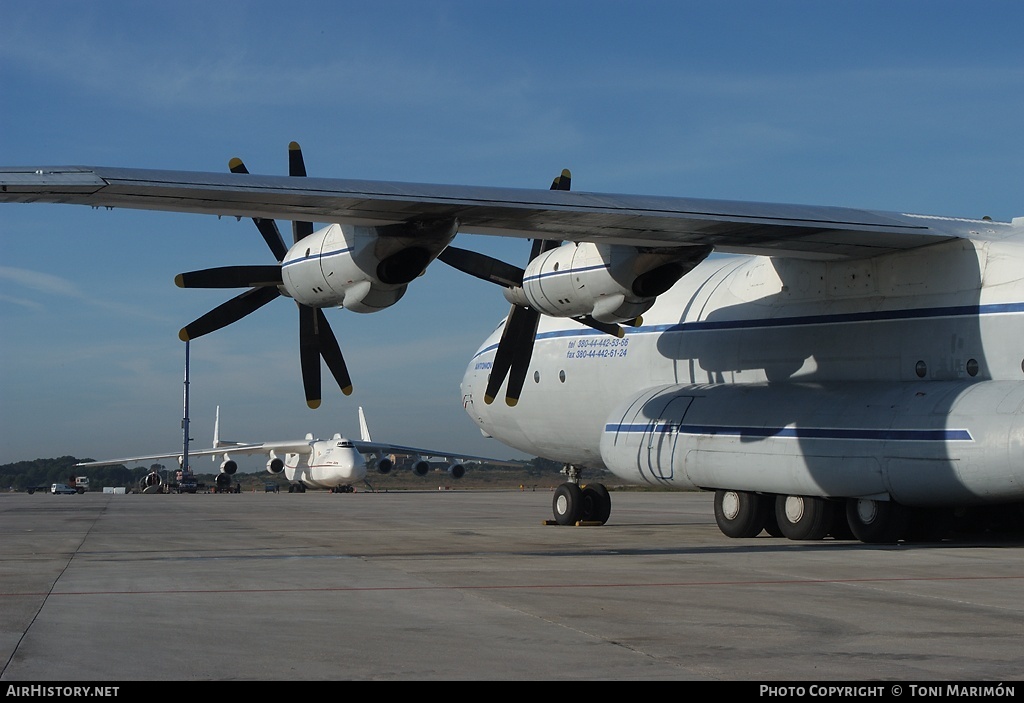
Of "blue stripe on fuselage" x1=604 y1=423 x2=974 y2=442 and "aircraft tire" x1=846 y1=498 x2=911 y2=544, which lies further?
"aircraft tire" x1=846 y1=498 x2=911 y2=544

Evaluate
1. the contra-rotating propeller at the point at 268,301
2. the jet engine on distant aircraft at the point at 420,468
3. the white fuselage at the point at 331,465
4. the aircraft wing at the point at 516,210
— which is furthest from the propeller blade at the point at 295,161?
the jet engine on distant aircraft at the point at 420,468

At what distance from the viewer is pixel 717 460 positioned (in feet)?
47.0

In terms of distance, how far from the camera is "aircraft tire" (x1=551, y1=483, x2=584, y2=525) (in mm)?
18438

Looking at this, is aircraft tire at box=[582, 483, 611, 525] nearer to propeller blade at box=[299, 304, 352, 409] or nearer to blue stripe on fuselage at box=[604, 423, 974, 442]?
blue stripe on fuselage at box=[604, 423, 974, 442]

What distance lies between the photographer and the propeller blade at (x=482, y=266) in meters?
14.3

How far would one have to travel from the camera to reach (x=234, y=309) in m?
14.0

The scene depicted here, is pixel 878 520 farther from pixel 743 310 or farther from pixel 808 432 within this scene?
pixel 743 310

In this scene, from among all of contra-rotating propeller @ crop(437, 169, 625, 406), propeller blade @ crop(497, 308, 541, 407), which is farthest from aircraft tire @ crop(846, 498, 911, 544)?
propeller blade @ crop(497, 308, 541, 407)

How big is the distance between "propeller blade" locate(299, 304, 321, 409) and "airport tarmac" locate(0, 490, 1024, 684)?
2.17 metres

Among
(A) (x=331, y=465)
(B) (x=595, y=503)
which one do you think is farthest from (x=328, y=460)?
A: (B) (x=595, y=503)

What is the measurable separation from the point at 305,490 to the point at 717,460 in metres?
53.6

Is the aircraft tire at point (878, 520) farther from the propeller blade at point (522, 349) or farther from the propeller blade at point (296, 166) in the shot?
the propeller blade at point (296, 166)

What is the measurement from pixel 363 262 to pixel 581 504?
7.70 m
